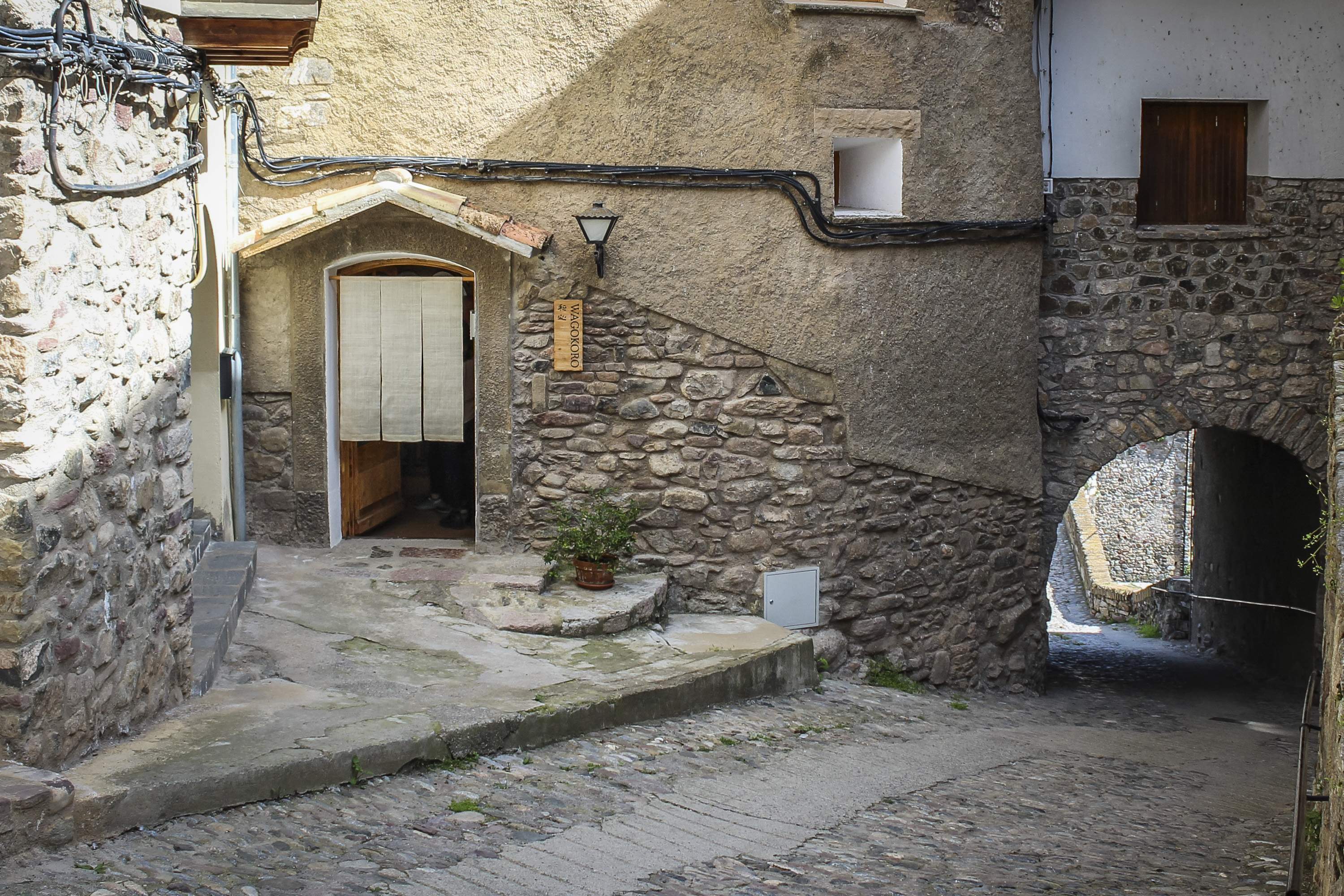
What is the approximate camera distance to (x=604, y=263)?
8156 mm

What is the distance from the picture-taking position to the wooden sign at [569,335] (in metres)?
8.21

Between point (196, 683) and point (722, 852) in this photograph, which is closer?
point (722, 852)

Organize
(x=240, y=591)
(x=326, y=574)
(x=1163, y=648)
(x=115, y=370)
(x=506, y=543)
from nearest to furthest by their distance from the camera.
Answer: (x=115, y=370)
(x=240, y=591)
(x=326, y=574)
(x=506, y=543)
(x=1163, y=648)

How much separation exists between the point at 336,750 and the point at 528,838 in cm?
84

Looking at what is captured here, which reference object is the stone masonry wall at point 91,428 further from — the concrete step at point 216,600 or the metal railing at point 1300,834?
the metal railing at point 1300,834

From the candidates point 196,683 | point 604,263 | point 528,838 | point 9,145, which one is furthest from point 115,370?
point 604,263

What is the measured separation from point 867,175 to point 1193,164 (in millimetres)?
2660

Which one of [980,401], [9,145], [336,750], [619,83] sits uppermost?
[619,83]

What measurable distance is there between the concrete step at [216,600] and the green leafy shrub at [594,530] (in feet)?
6.13

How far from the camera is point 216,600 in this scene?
6.59m

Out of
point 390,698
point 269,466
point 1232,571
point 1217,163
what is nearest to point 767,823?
point 390,698

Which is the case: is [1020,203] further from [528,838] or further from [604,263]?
[528,838]

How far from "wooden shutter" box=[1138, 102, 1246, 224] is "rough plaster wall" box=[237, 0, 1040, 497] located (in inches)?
70.8

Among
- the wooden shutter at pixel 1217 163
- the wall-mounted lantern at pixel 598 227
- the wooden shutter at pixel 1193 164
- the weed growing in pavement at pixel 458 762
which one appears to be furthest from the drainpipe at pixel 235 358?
the wooden shutter at pixel 1217 163
